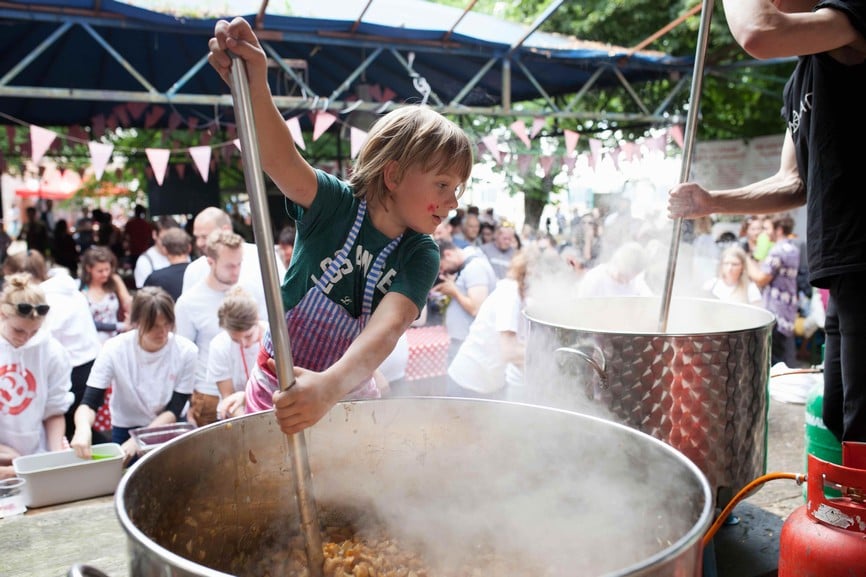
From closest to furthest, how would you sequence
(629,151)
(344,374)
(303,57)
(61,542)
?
(344,374) → (61,542) → (303,57) → (629,151)

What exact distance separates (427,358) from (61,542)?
3.27 metres

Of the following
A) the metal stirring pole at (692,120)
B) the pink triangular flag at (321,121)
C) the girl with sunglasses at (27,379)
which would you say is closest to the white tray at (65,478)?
the girl with sunglasses at (27,379)

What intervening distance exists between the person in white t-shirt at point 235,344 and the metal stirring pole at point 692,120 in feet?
7.40

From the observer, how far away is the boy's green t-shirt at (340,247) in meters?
1.54

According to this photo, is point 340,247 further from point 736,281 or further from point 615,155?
point 615,155

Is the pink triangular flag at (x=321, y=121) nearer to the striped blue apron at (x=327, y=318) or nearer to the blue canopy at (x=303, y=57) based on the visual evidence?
the blue canopy at (x=303, y=57)

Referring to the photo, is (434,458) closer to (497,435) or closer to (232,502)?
(497,435)

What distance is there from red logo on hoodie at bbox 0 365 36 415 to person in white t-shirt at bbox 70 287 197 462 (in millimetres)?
279

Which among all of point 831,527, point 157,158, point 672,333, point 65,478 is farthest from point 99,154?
point 831,527

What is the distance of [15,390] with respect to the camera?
10.4 feet

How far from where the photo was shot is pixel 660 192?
365 inches

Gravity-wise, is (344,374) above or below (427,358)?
above

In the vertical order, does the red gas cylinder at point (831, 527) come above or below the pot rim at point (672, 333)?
below

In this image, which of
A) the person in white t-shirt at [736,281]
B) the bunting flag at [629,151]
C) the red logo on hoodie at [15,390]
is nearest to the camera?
the red logo on hoodie at [15,390]
